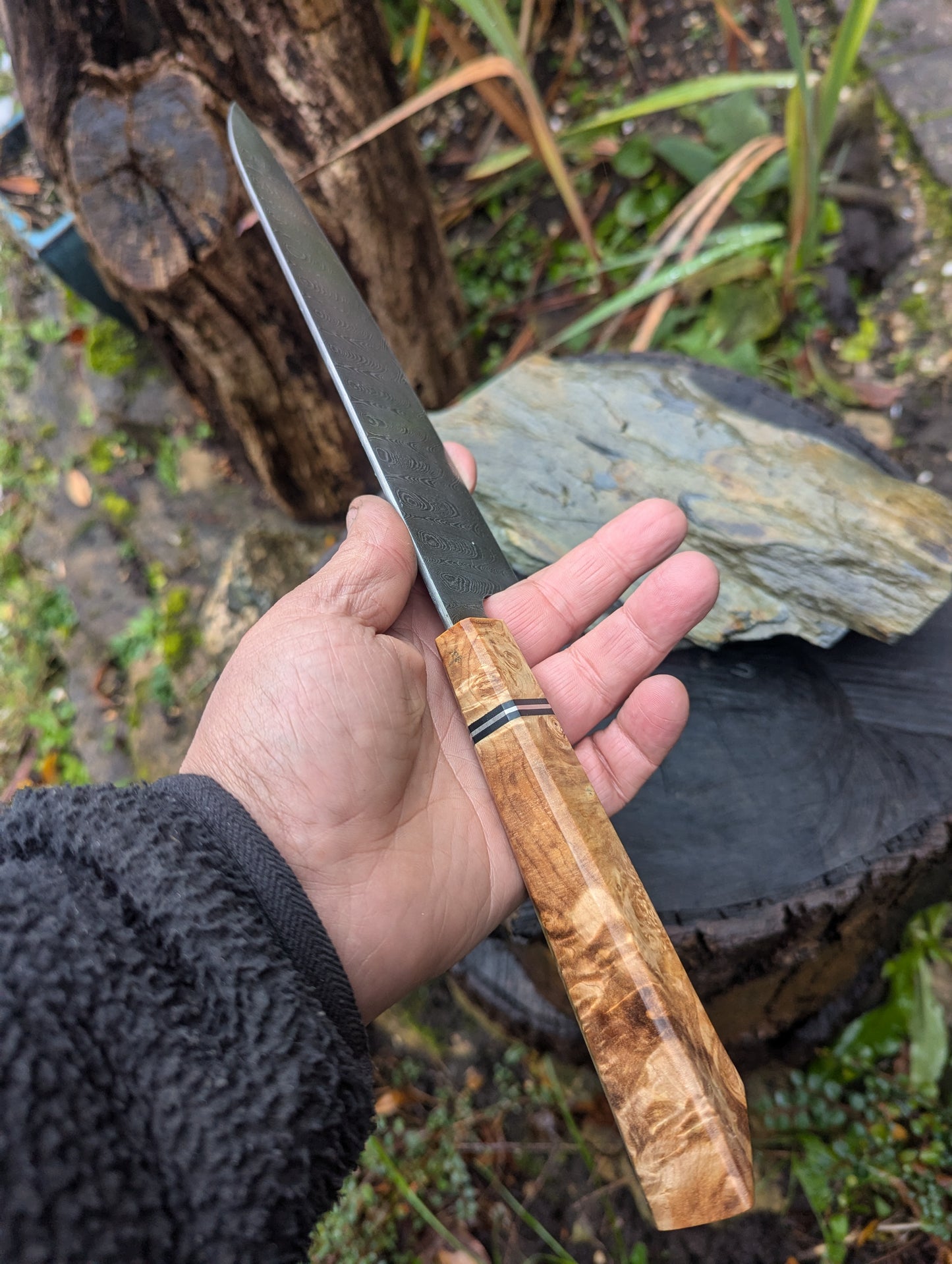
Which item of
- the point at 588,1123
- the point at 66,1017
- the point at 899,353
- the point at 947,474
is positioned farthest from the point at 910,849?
the point at 899,353

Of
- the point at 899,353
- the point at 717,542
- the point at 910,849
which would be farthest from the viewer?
the point at 899,353

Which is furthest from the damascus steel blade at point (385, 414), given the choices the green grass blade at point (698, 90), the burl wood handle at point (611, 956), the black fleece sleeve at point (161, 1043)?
the green grass blade at point (698, 90)

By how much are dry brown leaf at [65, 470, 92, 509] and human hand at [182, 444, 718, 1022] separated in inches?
85.2

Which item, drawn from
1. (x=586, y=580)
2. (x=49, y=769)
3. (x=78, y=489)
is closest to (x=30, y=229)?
(x=78, y=489)

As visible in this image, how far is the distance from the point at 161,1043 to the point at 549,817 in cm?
56

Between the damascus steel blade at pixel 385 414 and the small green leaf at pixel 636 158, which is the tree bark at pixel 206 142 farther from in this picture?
the small green leaf at pixel 636 158

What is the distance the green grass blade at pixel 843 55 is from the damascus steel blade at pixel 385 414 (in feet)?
4.64

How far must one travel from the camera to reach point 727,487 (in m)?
1.73

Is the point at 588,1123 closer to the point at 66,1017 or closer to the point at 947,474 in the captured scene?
the point at 66,1017

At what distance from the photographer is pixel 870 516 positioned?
1.60m

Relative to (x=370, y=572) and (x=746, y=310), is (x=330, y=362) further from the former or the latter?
(x=746, y=310)

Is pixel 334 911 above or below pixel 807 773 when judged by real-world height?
above

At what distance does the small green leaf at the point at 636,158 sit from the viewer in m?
2.94

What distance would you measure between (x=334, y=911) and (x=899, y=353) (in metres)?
2.49
